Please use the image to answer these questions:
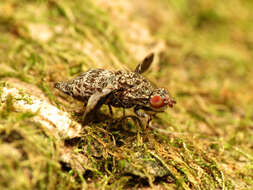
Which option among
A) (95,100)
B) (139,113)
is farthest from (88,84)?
(139,113)

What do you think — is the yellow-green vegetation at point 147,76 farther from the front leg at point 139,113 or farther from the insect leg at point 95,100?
the insect leg at point 95,100

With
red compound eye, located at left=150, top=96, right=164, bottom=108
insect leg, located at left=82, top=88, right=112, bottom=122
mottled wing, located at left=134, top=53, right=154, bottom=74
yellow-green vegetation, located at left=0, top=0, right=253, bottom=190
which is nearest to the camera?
yellow-green vegetation, located at left=0, top=0, right=253, bottom=190

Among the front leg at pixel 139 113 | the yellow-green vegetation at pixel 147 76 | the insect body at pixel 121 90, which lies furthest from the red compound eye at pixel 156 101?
the yellow-green vegetation at pixel 147 76

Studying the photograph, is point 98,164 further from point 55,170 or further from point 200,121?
point 200,121

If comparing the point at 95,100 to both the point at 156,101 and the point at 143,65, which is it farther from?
the point at 143,65

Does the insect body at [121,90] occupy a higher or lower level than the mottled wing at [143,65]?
lower

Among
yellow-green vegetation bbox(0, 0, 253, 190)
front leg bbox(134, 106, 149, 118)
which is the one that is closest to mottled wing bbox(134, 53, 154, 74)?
front leg bbox(134, 106, 149, 118)

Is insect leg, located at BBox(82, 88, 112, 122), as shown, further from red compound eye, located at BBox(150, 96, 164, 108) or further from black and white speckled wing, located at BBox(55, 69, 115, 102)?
red compound eye, located at BBox(150, 96, 164, 108)
